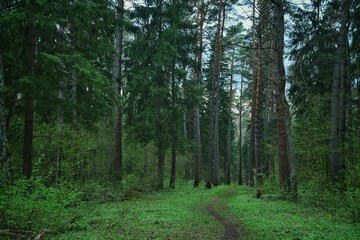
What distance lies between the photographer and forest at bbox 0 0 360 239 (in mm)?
7773

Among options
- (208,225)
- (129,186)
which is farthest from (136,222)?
(129,186)

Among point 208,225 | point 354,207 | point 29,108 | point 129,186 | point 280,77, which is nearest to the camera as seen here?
point 354,207

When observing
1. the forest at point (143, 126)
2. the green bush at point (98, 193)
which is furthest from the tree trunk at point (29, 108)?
the green bush at point (98, 193)

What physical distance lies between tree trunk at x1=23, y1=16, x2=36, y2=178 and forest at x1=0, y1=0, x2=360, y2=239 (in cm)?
4

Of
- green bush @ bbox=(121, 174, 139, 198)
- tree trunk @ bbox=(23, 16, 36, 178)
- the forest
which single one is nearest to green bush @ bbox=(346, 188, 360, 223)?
the forest

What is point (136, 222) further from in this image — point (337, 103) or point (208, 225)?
point (337, 103)

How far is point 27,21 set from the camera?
861 cm

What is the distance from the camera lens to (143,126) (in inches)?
760

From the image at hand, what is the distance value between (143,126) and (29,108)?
9.86 metres

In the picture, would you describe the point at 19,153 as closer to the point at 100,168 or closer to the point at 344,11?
the point at 100,168

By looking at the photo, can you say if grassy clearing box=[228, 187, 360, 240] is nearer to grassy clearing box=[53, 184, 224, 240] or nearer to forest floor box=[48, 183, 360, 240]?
forest floor box=[48, 183, 360, 240]

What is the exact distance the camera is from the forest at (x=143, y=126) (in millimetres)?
7773

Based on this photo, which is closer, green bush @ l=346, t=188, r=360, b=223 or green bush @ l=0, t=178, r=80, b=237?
green bush @ l=0, t=178, r=80, b=237

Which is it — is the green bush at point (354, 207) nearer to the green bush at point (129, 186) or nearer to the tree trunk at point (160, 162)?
the green bush at point (129, 186)
